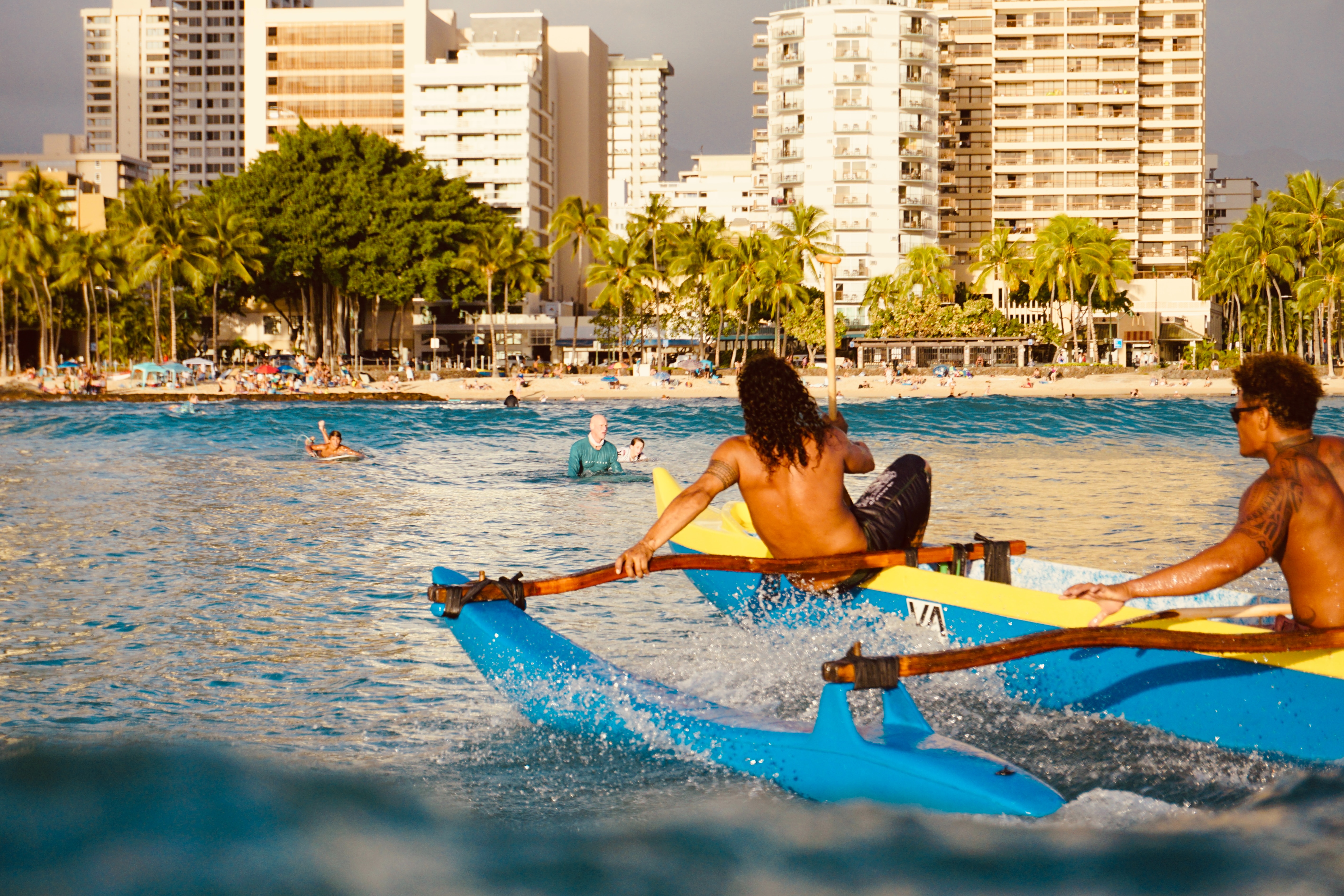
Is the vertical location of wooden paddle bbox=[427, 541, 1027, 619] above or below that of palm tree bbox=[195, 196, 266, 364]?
below

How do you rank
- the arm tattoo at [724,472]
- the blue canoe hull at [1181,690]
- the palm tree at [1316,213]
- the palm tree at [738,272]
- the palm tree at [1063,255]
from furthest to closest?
the palm tree at [1063,255]
the palm tree at [738,272]
the palm tree at [1316,213]
the arm tattoo at [724,472]
the blue canoe hull at [1181,690]

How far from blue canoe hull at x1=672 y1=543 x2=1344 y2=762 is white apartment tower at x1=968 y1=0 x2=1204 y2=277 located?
8571 centimetres

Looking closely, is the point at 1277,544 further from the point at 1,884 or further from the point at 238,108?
the point at 238,108

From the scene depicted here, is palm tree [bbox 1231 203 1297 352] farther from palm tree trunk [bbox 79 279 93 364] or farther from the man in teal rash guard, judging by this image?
palm tree trunk [bbox 79 279 93 364]

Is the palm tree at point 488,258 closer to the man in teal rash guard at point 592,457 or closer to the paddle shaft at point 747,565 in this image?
the man in teal rash guard at point 592,457

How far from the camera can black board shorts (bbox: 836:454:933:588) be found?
21.2 ft

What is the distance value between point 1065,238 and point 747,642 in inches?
2545

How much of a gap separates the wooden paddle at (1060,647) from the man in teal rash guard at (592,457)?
472 inches

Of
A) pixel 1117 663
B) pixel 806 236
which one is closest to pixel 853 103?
pixel 806 236

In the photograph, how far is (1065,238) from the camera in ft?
217

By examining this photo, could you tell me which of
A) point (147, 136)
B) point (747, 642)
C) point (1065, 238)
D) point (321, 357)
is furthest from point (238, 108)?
point (747, 642)

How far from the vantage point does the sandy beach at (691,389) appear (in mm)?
46625

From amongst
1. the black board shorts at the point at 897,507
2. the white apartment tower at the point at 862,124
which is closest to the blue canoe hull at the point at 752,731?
the black board shorts at the point at 897,507

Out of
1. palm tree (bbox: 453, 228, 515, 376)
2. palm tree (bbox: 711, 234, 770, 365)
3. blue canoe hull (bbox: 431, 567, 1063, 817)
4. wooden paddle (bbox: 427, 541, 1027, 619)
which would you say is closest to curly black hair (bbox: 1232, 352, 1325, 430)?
blue canoe hull (bbox: 431, 567, 1063, 817)
